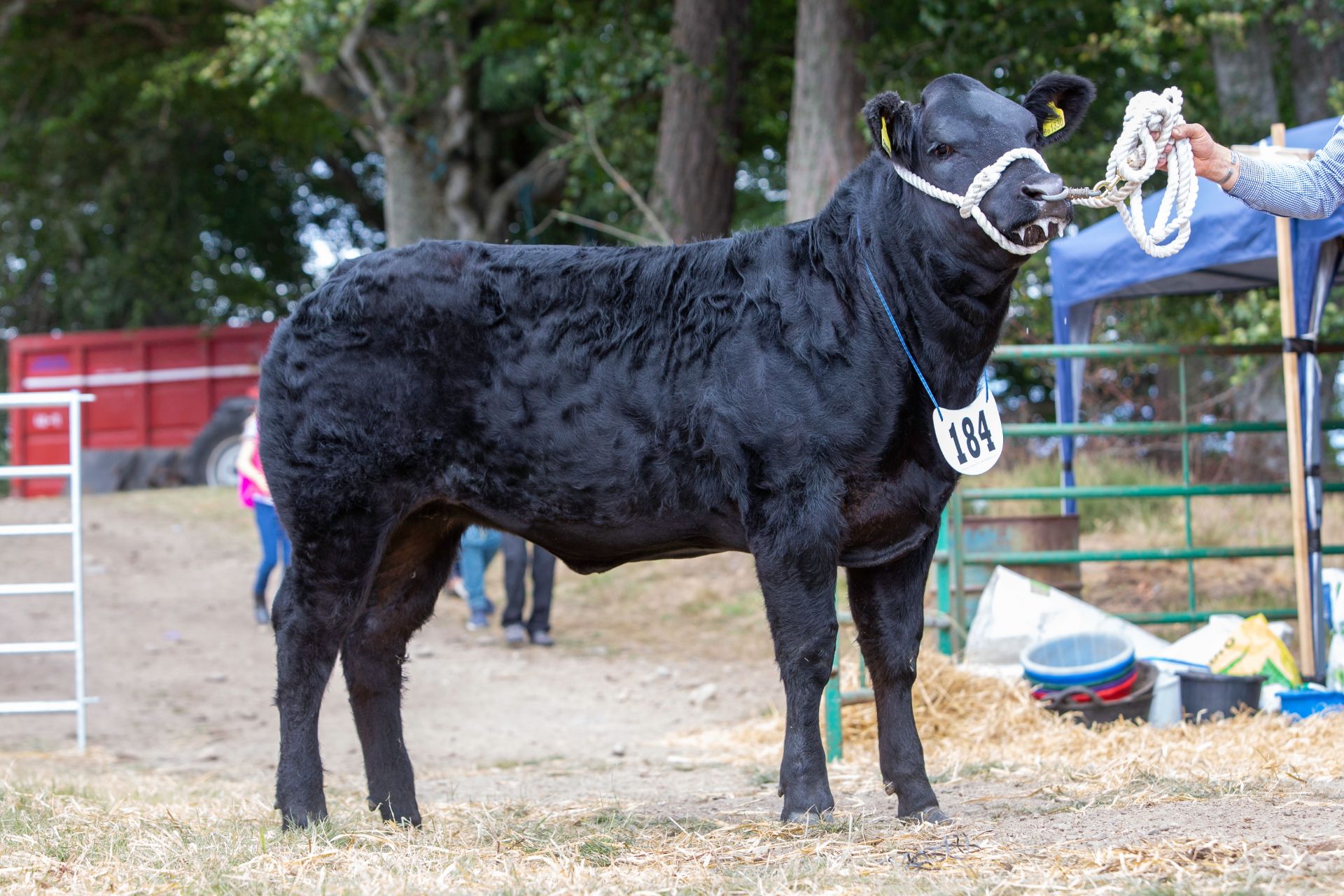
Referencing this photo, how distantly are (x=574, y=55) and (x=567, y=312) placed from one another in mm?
9539

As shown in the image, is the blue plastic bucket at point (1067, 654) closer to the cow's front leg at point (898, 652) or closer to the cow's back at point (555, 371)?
the cow's front leg at point (898, 652)

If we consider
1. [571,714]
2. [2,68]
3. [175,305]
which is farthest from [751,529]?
[175,305]

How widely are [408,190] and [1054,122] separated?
12.7 m

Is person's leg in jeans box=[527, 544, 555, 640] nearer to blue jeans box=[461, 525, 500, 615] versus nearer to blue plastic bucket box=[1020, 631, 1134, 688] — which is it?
blue jeans box=[461, 525, 500, 615]

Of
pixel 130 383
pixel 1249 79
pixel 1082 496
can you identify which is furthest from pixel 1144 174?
pixel 130 383

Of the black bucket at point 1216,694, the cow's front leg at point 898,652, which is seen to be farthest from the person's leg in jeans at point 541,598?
the cow's front leg at point 898,652

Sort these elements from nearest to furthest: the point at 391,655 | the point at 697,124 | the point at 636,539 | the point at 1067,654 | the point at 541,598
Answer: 1. the point at 636,539
2. the point at 391,655
3. the point at 1067,654
4. the point at 541,598
5. the point at 697,124

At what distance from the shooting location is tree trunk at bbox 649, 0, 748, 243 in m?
12.4

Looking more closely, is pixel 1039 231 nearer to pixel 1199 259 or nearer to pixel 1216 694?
pixel 1216 694

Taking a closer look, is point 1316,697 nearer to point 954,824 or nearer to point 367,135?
point 954,824

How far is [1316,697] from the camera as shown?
5.77 metres

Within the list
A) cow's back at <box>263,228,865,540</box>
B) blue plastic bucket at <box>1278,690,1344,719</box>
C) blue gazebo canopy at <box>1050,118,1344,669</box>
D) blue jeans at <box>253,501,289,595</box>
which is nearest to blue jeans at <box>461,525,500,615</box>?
blue jeans at <box>253,501,289,595</box>

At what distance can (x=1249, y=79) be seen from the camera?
1189cm

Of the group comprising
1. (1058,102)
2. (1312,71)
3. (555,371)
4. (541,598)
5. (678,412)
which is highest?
(1312,71)
